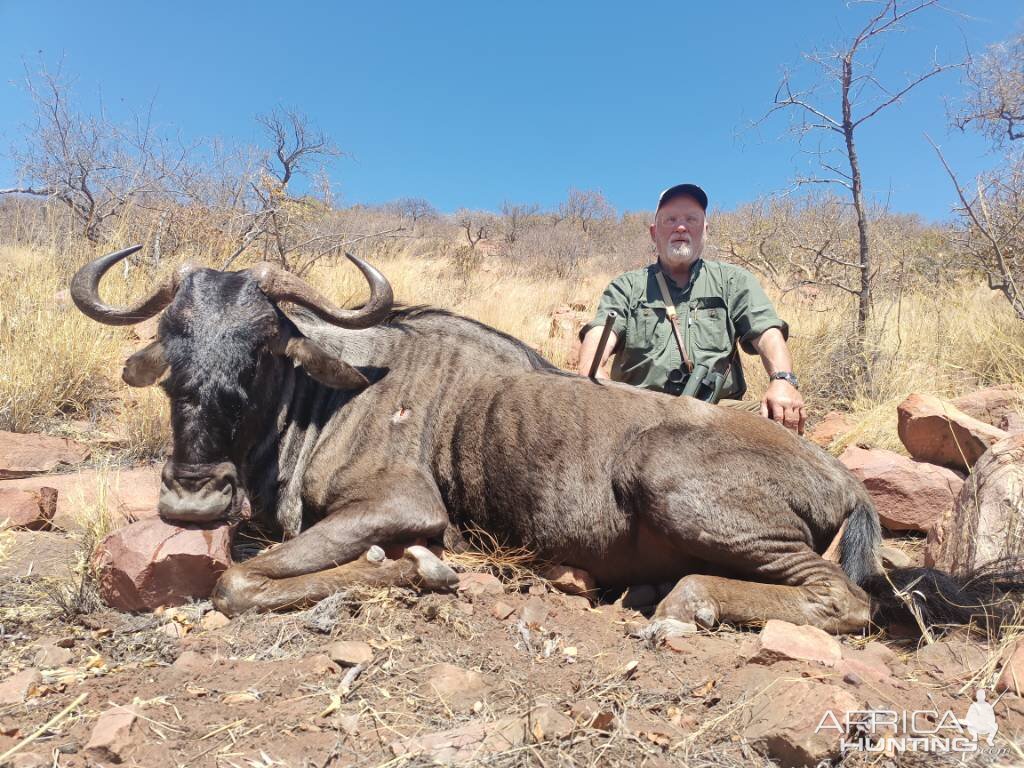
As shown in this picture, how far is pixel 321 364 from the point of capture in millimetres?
3852

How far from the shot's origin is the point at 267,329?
12.0 ft

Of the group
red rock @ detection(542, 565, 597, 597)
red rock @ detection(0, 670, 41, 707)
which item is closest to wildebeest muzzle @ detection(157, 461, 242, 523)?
red rock @ detection(0, 670, 41, 707)

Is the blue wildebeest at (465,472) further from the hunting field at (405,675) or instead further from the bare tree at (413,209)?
the bare tree at (413,209)

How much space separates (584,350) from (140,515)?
3.48 meters

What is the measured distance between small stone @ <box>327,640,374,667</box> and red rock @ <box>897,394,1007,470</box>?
4.12m

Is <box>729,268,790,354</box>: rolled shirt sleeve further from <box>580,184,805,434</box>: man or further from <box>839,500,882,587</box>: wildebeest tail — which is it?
<box>839,500,882,587</box>: wildebeest tail

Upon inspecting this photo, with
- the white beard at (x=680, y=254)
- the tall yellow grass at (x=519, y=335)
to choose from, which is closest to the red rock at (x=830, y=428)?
the tall yellow grass at (x=519, y=335)

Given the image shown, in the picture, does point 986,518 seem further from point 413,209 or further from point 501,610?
point 413,209

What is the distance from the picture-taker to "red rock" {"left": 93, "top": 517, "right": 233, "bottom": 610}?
9.82 ft

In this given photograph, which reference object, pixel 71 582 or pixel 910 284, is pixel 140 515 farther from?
pixel 910 284

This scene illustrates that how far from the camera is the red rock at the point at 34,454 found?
15.6ft

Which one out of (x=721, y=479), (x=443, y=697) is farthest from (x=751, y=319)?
(x=443, y=697)

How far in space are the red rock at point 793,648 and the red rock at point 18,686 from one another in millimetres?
2535

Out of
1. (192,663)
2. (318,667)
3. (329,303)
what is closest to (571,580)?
(318,667)
